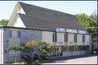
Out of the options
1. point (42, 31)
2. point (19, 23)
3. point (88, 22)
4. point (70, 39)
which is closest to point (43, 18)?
point (70, 39)

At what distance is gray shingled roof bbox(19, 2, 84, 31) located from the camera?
146 feet

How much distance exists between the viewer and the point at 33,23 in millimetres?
44531

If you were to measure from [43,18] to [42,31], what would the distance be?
7.61 m

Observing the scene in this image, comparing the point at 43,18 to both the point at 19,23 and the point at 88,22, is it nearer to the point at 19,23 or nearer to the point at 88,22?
the point at 19,23

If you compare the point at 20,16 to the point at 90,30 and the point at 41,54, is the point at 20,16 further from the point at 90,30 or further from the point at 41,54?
the point at 90,30

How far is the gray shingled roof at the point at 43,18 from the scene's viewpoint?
146ft

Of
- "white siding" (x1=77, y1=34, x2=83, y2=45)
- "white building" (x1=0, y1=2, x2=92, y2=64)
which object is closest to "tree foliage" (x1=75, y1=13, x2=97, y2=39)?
"white building" (x1=0, y1=2, x2=92, y2=64)

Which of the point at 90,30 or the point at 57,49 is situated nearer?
the point at 57,49

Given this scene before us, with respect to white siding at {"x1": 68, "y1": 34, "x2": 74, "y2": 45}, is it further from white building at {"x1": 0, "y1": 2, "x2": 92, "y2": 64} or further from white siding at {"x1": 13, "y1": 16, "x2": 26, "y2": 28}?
white siding at {"x1": 13, "y1": 16, "x2": 26, "y2": 28}

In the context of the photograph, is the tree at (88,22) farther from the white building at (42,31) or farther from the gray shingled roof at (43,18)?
the gray shingled roof at (43,18)

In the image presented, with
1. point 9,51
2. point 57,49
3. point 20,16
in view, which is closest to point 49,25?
point 57,49

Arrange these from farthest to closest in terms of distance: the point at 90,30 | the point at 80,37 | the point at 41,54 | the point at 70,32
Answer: the point at 90,30
the point at 80,37
the point at 70,32
the point at 41,54

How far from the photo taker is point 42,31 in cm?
4259

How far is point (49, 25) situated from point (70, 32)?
5.66 metres
